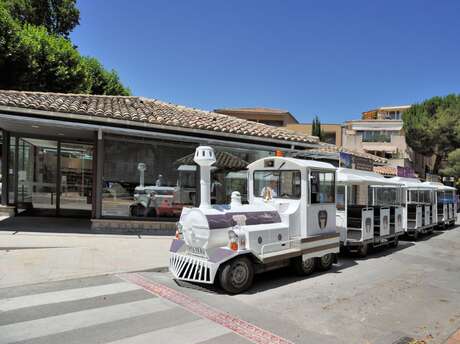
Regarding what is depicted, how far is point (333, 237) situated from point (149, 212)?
6.04 m

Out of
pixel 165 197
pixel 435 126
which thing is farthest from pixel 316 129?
pixel 165 197

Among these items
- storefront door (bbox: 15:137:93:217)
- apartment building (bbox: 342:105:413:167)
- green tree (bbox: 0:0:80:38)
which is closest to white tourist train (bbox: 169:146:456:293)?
storefront door (bbox: 15:137:93:217)

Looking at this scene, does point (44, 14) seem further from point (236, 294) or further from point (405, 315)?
point (405, 315)

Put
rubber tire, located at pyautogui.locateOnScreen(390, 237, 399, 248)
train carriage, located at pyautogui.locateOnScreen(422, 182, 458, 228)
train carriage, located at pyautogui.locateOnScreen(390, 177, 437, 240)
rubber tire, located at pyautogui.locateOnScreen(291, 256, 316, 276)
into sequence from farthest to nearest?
train carriage, located at pyautogui.locateOnScreen(422, 182, 458, 228) < train carriage, located at pyautogui.locateOnScreen(390, 177, 437, 240) < rubber tire, located at pyautogui.locateOnScreen(390, 237, 399, 248) < rubber tire, located at pyautogui.locateOnScreen(291, 256, 316, 276)

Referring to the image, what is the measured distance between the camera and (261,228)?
22.6 feet

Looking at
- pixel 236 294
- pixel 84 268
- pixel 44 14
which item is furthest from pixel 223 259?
pixel 44 14

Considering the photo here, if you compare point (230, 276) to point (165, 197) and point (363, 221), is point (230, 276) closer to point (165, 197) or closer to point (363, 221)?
point (363, 221)

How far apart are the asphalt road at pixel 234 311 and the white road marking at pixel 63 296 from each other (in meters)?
0.01

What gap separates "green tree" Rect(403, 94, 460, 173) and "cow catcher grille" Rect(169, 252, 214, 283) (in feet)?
133

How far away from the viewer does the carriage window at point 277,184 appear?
782 centimetres

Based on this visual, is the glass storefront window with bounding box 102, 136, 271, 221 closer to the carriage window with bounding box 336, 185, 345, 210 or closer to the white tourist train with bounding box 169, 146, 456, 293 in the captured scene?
the carriage window with bounding box 336, 185, 345, 210

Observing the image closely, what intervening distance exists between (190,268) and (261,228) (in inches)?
57.2

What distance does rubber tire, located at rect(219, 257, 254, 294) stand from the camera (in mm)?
6205

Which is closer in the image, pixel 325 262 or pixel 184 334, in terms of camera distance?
pixel 184 334
